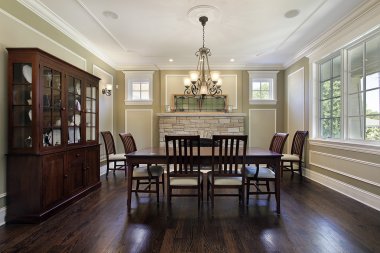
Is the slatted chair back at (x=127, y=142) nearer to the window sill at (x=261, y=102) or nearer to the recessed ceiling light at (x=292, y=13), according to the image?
the recessed ceiling light at (x=292, y=13)

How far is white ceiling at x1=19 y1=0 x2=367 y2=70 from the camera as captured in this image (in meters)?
2.98

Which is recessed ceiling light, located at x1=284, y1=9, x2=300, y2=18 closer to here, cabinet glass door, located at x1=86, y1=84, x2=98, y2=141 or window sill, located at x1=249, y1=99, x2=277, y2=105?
window sill, located at x1=249, y1=99, x2=277, y2=105

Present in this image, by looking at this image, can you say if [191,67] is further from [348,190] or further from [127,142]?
[348,190]

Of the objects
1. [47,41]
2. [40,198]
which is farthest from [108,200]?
[47,41]

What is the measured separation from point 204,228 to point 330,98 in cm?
338

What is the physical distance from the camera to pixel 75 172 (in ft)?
10.8

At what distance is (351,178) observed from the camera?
333 cm

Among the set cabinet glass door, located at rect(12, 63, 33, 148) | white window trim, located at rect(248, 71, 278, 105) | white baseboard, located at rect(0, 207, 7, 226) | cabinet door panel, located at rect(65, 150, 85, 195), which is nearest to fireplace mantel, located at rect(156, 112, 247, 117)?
white window trim, located at rect(248, 71, 278, 105)

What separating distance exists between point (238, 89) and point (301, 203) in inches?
138

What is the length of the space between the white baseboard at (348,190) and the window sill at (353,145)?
56cm

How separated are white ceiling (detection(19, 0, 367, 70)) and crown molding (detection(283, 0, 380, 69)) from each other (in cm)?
5

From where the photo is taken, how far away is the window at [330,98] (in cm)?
383

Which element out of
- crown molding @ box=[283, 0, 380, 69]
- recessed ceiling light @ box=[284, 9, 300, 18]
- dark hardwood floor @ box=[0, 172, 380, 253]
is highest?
recessed ceiling light @ box=[284, 9, 300, 18]

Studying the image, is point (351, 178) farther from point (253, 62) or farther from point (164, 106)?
point (164, 106)
